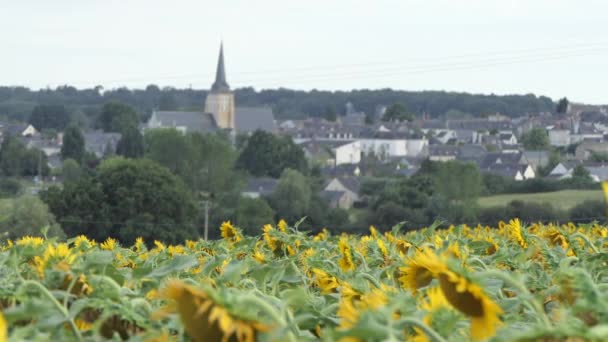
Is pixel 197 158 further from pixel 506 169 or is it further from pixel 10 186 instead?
pixel 506 169

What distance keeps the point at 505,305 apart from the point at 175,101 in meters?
162

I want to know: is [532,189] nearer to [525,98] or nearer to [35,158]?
[35,158]

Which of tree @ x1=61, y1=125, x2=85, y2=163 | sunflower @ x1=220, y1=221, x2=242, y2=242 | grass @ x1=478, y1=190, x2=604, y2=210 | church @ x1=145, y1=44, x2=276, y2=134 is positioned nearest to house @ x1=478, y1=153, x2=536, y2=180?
grass @ x1=478, y1=190, x2=604, y2=210

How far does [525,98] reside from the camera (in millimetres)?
158125

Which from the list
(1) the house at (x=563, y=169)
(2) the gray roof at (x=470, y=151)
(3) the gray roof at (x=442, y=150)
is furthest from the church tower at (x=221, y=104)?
(1) the house at (x=563, y=169)

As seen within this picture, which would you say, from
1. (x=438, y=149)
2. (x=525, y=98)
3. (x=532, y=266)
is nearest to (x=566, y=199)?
(x=532, y=266)

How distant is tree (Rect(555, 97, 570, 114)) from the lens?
484 feet

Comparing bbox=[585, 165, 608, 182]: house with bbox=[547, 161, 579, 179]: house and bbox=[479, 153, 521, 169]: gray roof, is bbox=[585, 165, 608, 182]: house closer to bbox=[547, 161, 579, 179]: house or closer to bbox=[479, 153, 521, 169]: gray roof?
bbox=[547, 161, 579, 179]: house

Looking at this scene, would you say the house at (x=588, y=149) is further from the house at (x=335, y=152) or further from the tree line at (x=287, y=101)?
the tree line at (x=287, y=101)

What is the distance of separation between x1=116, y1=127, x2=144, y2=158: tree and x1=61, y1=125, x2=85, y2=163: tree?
3085mm

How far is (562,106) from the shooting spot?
148 m

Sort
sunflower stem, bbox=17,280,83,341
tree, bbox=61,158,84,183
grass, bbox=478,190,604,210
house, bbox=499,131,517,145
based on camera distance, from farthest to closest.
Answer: house, bbox=499,131,517,145 → tree, bbox=61,158,84,183 → grass, bbox=478,190,604,210 → sunflower stem, bbox=17,280,83,341

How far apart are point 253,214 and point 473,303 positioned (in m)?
50.5

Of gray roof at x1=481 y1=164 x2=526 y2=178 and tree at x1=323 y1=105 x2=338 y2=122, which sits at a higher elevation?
gray roof at x1=481 y1=164 x2=526 y2=178
